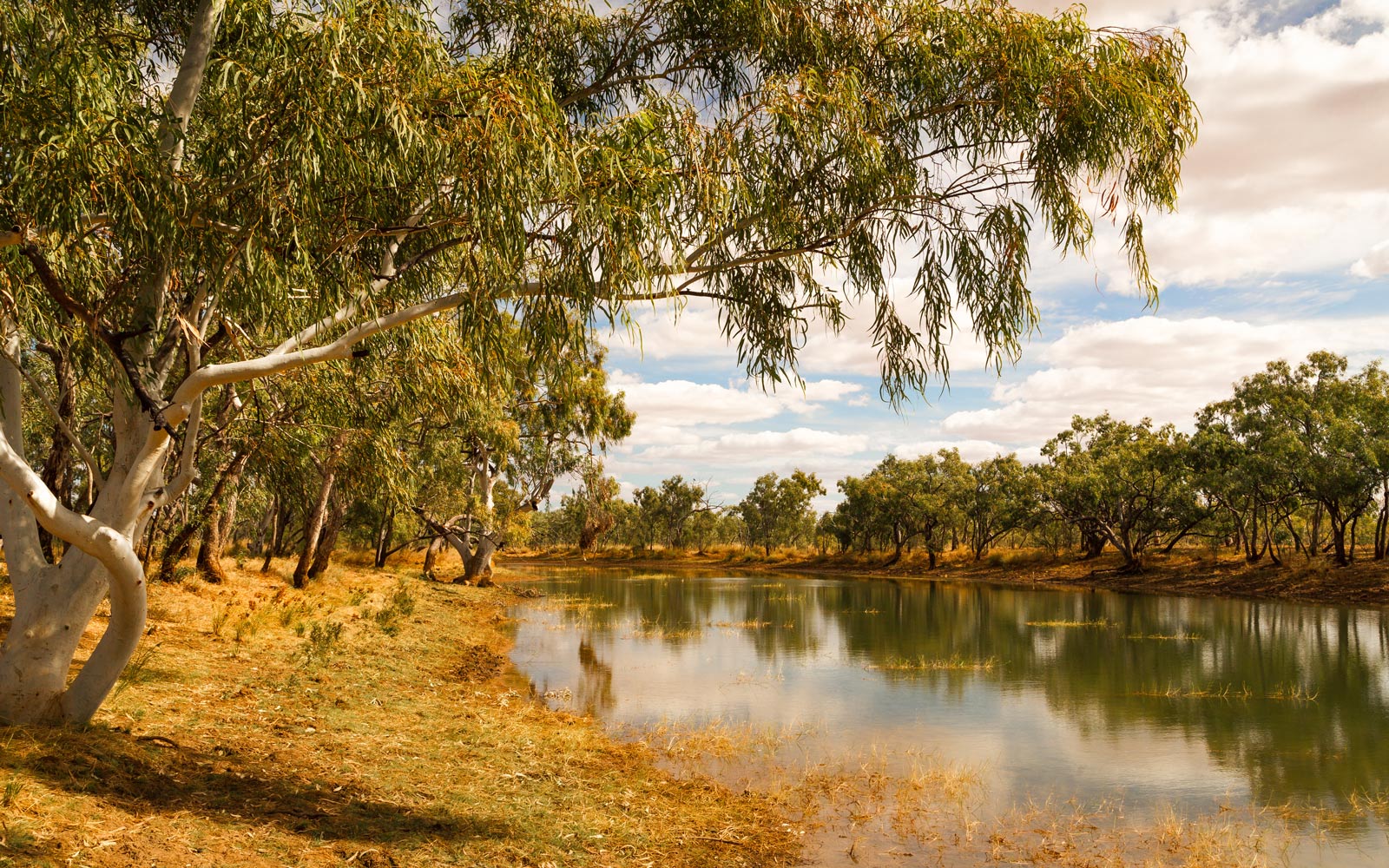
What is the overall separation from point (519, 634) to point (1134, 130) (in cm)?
1703

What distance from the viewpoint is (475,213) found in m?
5.13

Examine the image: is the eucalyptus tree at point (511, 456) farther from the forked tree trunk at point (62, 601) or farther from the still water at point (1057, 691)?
the forked tree trunk at point (62, 601)

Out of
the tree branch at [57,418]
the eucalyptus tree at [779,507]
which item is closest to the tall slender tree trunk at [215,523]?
the tree branch at [57,418]

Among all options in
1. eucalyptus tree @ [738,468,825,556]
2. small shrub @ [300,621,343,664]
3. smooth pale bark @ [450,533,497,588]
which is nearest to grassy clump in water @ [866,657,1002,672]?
small shrub @ [300,621,343,664]

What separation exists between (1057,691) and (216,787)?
1290 centimetres

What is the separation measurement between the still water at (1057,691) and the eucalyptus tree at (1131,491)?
43.2ft

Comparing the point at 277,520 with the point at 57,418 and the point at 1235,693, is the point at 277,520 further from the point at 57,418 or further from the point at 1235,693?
the point at 1235,693

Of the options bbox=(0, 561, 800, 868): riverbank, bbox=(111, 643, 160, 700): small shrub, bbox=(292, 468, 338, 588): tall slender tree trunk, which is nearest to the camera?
bbox=(0, 561, 800, 868): riverbank

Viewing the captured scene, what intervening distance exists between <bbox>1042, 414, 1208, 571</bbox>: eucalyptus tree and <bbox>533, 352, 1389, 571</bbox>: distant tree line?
75 millimetres

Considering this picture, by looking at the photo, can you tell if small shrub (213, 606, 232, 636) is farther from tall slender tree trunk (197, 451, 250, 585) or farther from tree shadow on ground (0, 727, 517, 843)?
tree shadow on ground (0, 727, 517, 843)

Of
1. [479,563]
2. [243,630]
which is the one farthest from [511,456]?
[243,630]

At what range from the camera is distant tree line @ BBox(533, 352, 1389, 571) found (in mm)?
32500

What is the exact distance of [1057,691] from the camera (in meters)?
14.7

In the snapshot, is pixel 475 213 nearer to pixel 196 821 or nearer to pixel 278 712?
pixel 196 821
